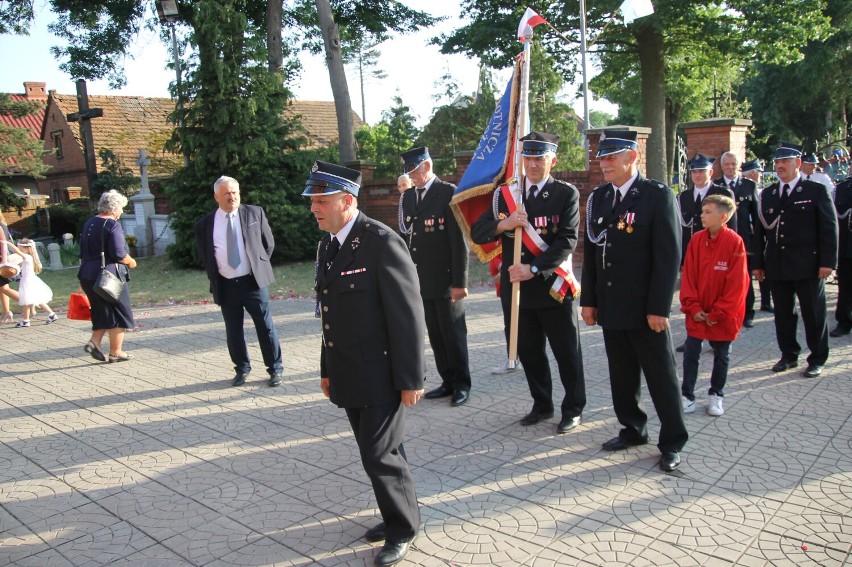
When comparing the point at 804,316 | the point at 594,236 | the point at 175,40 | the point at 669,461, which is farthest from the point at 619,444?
the point at 175,40

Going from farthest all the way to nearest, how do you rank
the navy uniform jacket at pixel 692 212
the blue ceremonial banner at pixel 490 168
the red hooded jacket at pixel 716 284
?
the navy uniform jacket at pixel 692 212 → the blue ceremonial banner at pixel 490 168 → the red hooded jacket at pixel 716 284

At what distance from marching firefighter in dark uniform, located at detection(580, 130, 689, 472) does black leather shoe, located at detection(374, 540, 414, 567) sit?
1.81m

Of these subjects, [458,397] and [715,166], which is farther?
[715,166]

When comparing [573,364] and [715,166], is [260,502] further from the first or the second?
[715,166]

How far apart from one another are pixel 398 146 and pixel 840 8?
Answer: 24613 millimetres

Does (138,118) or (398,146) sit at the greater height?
(138,118)

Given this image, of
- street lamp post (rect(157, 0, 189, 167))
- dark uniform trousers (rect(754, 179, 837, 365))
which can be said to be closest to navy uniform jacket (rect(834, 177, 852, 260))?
dark uniform trousers (rect(754, 179, 837, 365))

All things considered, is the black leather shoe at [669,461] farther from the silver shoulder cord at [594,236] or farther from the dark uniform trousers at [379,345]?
the dark uniform trousers at [379,345]

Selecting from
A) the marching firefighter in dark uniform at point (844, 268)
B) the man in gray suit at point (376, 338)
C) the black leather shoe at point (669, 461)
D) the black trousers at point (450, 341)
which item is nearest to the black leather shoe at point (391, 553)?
the man in gray suit at point (376, 338)

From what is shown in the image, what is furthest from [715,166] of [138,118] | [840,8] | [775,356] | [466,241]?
[138,118]

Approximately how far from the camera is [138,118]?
116ft

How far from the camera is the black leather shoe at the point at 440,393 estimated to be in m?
6.16

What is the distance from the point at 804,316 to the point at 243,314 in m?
5.14

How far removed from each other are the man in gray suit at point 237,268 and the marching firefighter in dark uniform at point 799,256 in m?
4.70
